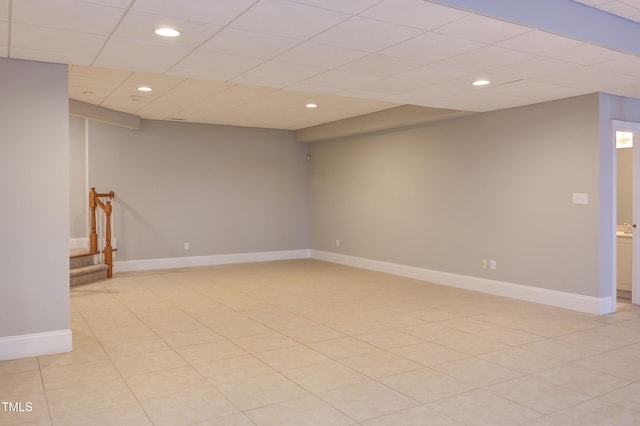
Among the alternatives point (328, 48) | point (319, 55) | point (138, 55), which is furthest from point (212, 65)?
point (328, 48)

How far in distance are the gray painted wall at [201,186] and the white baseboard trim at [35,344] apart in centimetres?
437

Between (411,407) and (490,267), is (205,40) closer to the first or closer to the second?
(411,407)

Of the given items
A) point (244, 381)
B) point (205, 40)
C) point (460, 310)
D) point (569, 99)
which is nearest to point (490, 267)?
point (460, 310)

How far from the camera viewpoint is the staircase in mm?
7047

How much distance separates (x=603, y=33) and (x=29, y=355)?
501 centimetres

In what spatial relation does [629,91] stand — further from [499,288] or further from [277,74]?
[277,74]

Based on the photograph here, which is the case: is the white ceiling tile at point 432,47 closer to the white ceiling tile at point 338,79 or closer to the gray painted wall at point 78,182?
the white ceiling tile at point 338,79

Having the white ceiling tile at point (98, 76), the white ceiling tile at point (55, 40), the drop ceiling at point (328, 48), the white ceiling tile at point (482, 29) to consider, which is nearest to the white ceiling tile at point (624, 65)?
the drop ceiling at point (328, 48)

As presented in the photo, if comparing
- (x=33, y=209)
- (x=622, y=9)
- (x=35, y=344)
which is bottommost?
(x=35, y=344)

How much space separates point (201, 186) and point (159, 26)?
237 inches

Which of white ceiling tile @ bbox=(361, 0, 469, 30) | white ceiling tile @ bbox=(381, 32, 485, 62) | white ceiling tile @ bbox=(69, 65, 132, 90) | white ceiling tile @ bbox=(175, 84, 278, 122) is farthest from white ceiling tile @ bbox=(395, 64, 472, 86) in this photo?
white ceiling tile @ bbox=(69, 65, 132, 90)

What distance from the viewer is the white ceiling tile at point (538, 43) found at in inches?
135

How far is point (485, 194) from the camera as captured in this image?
261 inches

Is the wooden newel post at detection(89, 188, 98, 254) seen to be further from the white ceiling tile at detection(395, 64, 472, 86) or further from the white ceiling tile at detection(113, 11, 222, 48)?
the white ceiling tile at detection(395, 64, 472, 86)
